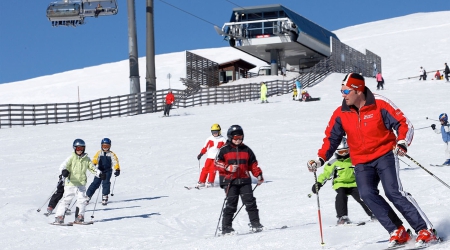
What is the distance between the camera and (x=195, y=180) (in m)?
16.5

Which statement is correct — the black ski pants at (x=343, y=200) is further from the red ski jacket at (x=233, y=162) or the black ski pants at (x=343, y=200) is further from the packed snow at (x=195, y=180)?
the red ski jacket at (x=233, y=162)

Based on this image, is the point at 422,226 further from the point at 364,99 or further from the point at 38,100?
the point at 38,100

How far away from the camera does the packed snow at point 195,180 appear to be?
354 inches

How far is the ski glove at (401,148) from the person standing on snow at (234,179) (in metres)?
3.36

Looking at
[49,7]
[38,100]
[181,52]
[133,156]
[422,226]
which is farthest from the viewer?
[181,52]

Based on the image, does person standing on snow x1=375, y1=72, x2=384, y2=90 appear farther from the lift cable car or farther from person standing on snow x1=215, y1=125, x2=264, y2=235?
person standing on snow x1=215, y1=125, x2=264, y2=235

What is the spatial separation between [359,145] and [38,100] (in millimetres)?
70768

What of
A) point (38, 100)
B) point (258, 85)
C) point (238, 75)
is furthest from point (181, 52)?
point (258, 85)

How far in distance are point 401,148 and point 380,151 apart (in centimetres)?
28

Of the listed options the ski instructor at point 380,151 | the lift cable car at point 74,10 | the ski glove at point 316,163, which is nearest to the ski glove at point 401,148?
the ski instructor at point 380,151

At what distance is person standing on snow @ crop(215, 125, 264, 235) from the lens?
9.08 m

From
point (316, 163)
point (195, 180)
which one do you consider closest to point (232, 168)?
point (316, 163)

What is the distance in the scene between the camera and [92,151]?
22453mm

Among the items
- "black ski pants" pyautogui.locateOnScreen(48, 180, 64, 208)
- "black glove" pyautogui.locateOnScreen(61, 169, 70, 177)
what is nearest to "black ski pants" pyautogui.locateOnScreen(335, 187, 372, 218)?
"black glove" pyautogui.locateOnScreen(61, 169, 70, 177)
